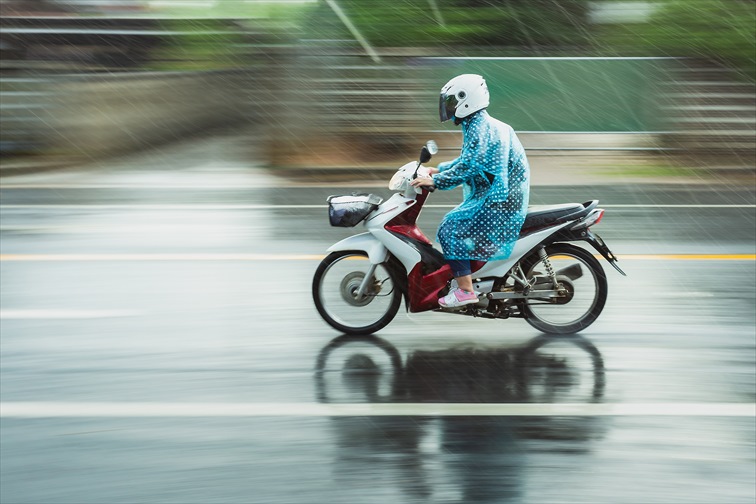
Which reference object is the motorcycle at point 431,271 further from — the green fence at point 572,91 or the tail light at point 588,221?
the green fence at point 572,91

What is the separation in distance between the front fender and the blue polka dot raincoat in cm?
41

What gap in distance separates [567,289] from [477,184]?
3.21 feet

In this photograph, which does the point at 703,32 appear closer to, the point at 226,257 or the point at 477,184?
the point at 226,257

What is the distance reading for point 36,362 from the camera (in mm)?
5973

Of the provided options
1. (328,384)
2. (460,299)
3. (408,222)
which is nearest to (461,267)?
(460,299)

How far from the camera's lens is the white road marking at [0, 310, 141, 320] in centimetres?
698

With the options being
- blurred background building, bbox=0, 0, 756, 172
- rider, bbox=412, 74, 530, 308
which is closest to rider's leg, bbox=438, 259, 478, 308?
rider, bbox=412, 74, 530, 308

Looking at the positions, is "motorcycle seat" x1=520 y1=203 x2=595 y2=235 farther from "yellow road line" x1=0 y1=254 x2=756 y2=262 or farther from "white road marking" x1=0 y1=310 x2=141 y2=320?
"white road marking" x1=0 y1=310 x2=141 y2=320

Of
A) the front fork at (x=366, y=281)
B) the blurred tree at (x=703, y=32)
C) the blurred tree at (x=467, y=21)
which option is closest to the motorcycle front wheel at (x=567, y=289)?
the front fork at (x=366, y=281)

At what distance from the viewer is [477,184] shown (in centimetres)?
610

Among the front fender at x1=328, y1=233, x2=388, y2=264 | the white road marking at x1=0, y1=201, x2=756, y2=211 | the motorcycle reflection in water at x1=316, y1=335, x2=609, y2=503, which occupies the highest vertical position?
the white road marking at x1=0, y1=201, x2=756, y2=211

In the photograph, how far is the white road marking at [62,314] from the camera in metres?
6.98

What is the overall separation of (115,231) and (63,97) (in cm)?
748

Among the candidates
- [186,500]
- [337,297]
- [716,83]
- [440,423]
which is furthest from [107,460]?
[716,83]
